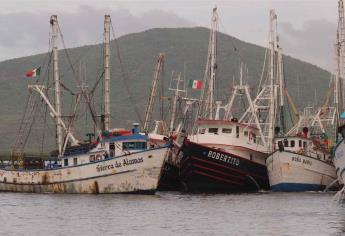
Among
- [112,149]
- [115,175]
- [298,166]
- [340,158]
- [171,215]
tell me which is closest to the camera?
[171,215]

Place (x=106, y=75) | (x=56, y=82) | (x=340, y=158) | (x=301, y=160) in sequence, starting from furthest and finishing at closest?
(x=301, y=160) → (x=56, y=82) → (x=106, y=75) → (x=340, y=158)

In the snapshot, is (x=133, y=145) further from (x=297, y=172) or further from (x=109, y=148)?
(x=297, y=172)

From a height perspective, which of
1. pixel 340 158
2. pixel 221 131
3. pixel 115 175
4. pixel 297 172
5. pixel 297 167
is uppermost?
pixel 221 131

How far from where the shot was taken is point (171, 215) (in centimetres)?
5909

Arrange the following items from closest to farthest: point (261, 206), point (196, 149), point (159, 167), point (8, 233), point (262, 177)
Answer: point (8, 233)
point (261, 206)
point (159, 167)
point (196, 149)
point (262, 177)

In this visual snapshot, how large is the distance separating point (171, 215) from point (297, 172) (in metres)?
27.6

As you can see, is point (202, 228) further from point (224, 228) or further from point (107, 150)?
point (107, 150)

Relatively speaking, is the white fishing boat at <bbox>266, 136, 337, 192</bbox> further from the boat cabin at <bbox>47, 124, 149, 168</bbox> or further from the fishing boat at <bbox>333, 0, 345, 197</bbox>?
the boat cabin at <bbox>47, 124, 149, 168</bbox>

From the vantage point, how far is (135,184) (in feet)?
241

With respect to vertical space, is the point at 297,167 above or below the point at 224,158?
below

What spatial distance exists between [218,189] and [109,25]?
17263mm

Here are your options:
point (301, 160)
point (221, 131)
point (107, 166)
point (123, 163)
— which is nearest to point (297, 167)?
point (301, 160)

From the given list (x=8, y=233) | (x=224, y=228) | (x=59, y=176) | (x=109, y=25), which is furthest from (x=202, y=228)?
(x=109, y=25)

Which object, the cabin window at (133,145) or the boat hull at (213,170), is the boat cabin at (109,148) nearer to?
the cabin window at (133,145)
